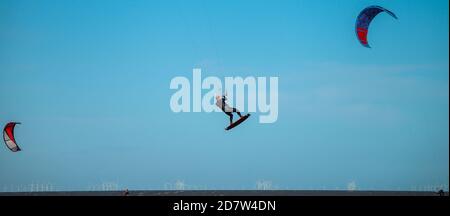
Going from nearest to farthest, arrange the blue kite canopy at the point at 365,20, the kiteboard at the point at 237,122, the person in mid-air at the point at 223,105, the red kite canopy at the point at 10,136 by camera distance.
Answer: the person in mid-air at the point at 223,105
the kiteboard at the point at 237,122
the blue kite canopy at the point at 365,20
the red kite canopy at the point at 10,136

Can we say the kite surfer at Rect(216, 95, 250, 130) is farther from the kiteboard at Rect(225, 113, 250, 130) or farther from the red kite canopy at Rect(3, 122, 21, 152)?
the red kite canopy at Rect(3, 122, 21, 152)

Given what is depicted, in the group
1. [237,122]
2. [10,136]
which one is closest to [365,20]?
[237,122]

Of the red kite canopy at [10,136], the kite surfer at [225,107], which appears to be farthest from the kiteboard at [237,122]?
the red kite canopy at [10,136]

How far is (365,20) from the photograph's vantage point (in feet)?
160

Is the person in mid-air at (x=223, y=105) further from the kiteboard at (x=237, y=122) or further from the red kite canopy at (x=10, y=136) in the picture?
Result: the red kite canopy at (x=10, y=136)

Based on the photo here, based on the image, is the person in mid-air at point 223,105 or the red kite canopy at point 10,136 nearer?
the person in mid-air at point 223,105

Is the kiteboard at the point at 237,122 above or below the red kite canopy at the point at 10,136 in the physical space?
below

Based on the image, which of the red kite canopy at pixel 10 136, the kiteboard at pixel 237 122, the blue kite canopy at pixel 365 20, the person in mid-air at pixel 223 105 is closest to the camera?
the person in mid-air at pixel 223 105

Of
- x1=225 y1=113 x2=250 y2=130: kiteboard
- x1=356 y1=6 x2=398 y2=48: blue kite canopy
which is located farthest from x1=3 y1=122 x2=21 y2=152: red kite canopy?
x1=356 y1=6 x2=398 y2=48: blue kite canopy

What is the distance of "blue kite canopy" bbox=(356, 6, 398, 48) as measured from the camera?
4657 centimetres

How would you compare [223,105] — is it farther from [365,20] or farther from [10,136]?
[10,136]

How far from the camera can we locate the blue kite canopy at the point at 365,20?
4657cm
